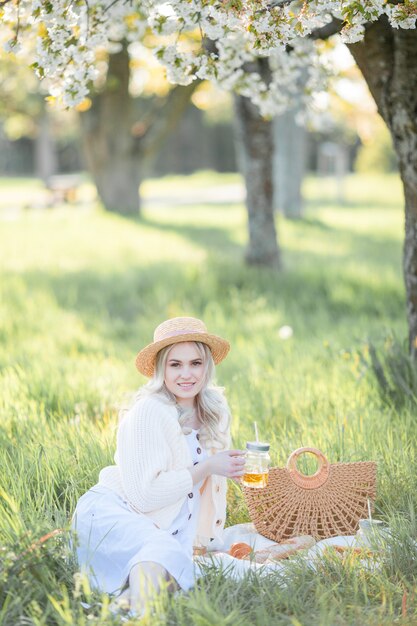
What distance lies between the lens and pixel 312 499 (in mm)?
3938

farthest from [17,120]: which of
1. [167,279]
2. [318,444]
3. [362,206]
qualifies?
[318,444]

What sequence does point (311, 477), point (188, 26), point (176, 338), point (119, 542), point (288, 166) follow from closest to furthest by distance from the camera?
point (119, 542) < point (176, 338) < point (311, 477) < point (188, 26) < point (288, 166)

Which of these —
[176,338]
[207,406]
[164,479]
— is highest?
[176,338]

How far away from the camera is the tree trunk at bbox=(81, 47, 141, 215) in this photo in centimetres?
1791

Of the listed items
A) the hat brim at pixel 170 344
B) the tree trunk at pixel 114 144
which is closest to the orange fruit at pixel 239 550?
the hat brim at pixel 170 344

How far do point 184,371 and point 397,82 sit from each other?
2198 millimetres

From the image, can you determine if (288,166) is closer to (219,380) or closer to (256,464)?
(219,380)

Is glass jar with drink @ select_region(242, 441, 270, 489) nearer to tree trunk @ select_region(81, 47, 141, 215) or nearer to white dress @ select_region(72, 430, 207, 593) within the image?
white dress @ select_region(72, 430, 207, 593)

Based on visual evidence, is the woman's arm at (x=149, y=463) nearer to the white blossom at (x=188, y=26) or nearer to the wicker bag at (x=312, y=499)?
the wicker bag at (x=312, y=499)

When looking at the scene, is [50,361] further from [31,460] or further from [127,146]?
[127,146]

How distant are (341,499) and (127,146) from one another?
1564 centimetres

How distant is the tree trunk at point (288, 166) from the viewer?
18594mm

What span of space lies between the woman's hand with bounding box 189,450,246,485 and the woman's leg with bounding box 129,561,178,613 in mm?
427

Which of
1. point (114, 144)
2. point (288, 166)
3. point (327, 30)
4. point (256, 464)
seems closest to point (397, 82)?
point (327, 30)
